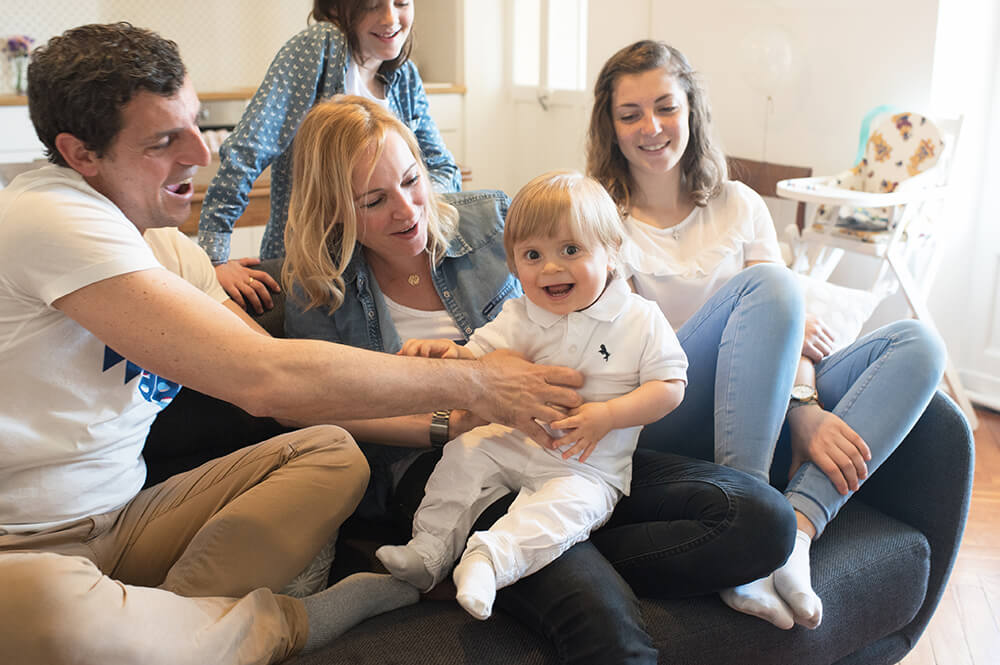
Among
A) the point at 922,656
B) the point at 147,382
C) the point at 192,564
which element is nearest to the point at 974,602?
the point at 922,656

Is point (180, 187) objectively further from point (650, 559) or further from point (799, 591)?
point (799, 591)

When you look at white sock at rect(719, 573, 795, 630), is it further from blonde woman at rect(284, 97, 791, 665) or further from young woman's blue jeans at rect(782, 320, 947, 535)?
young woman's blue jeans at rect(782, 320, 947, 535)

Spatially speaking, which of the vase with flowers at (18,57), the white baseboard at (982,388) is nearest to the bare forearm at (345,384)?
the white baseboard at (982,388)

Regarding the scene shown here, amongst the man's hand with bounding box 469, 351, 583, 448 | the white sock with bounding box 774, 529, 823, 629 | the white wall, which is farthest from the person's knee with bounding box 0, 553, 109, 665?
the white wall

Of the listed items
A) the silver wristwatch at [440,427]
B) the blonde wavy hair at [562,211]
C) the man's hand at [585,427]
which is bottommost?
the silver wristwatch at [440,427]

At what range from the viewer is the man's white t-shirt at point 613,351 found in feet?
5.48

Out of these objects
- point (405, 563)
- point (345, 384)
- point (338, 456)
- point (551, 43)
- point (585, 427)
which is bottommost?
point (405, 563)

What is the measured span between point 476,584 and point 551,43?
486 centimetres

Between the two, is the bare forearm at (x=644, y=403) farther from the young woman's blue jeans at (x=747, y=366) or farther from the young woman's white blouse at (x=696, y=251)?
the young woman's white blouse at (x=696, y=251)

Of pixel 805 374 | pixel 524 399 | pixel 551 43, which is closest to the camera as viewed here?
pixel 524 399

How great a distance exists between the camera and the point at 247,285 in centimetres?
204

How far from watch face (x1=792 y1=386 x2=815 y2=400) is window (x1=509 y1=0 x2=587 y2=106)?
3893 millimetres

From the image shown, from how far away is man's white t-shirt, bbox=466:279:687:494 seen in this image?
5.48ft

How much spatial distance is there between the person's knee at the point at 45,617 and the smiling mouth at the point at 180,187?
0.63m
